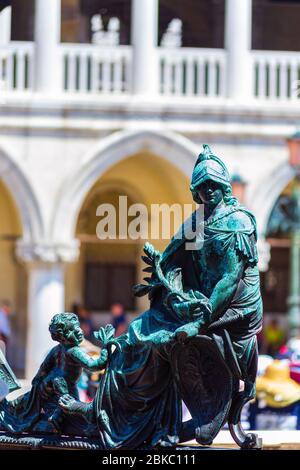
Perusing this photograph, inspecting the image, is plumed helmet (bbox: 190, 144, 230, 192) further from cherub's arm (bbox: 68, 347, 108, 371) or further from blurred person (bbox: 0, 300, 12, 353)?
blurred person (bbox: 0, 300, 12, 353)

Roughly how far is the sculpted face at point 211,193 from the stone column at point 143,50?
12348 mm

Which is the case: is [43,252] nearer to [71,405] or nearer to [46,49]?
[46,49]

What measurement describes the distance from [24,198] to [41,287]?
1.20 meters

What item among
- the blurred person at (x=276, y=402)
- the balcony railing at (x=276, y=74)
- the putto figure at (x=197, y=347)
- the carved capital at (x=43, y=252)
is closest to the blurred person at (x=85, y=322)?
the carved capital at (x=43, y=252)

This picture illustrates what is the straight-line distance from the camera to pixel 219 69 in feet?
69.7

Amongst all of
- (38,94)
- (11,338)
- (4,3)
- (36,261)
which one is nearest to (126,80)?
(38,94)

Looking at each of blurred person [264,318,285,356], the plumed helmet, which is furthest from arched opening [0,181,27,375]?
the plumed helmet

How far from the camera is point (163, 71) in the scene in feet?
69.4

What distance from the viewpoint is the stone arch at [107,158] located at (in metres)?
20.7

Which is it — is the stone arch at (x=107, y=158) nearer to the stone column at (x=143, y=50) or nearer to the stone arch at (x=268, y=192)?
the stone column at (x=143, y=50)
